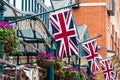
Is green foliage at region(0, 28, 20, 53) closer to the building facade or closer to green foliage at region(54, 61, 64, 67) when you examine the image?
green foliage at region(54, 61, 64, 67)

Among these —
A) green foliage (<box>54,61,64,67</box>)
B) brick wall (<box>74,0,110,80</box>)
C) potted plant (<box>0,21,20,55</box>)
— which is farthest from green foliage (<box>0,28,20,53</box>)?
brick wall (<box>74,0,110,80</box>)

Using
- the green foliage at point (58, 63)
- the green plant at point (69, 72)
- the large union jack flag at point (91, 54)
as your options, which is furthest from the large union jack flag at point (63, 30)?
the large union jack flag at point (91, 54)

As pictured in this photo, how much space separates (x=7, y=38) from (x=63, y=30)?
5194 millimetres

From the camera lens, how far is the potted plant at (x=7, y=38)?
13109 millimetres

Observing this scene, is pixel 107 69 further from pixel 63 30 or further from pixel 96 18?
pixel 96 18

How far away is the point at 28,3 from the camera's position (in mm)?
19516

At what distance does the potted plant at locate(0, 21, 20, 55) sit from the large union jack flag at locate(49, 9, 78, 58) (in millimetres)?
4635

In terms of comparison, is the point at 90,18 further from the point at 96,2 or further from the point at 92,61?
the point at 92,61

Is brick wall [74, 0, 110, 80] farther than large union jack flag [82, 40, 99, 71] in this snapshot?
Yes

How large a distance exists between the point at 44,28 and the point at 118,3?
148 ft

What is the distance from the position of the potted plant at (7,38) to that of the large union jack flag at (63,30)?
4.64 meters

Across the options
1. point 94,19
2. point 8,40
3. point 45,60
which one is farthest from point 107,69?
point 8,40

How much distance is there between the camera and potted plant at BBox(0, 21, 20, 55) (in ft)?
43.0

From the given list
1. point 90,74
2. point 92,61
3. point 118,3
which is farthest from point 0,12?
point 118,3
